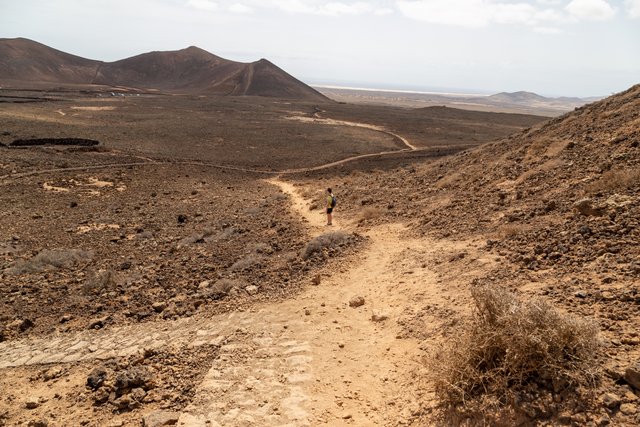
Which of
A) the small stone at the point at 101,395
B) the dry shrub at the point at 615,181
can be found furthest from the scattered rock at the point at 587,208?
the small stone at the point at 101,395

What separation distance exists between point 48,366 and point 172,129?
130ft

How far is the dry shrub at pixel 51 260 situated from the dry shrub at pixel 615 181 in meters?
13.7

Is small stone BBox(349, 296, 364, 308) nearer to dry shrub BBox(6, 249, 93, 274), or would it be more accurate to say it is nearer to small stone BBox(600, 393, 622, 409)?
small stone BBox(600, 393, 622, 409)

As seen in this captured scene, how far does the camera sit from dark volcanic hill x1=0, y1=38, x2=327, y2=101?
10512 centimetres

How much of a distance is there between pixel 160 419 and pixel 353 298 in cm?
396

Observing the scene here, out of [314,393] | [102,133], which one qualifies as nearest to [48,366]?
[314,393]

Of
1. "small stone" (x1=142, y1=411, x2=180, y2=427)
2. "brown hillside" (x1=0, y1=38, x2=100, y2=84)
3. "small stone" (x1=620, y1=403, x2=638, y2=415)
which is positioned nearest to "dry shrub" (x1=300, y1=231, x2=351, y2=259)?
"small stone" (x1=142, y1=411, x2=180, y2=427)

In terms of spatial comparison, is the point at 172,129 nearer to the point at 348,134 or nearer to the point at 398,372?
the point at 348,134

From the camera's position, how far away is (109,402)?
6137 millimetres

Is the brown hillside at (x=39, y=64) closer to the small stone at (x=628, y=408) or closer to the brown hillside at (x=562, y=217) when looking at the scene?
the brown hillside at (x=562, y=217)

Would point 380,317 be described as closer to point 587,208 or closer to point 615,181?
point 587,208

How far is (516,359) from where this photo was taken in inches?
170

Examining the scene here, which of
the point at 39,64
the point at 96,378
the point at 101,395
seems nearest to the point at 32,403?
the point at 96,378

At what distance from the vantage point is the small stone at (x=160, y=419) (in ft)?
17.7
